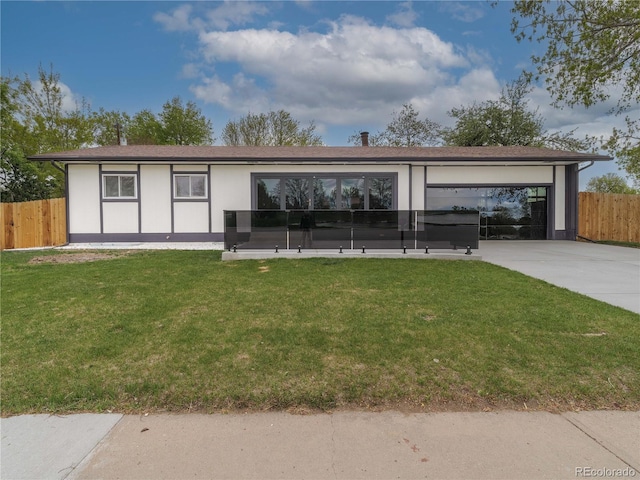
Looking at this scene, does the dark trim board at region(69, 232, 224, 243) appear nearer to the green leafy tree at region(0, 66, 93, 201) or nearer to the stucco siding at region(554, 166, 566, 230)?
the green leafy tree at region(0, 66, 93, 201)

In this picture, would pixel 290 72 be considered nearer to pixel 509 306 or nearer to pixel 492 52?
pixel 492 52

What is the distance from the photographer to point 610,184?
1489 inches

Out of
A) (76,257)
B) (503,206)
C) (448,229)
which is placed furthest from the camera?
(503,206)

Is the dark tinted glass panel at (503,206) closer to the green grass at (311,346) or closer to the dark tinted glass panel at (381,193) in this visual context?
the dark tinted glass panel at (381,193)

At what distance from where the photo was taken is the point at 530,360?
3230 millimetres

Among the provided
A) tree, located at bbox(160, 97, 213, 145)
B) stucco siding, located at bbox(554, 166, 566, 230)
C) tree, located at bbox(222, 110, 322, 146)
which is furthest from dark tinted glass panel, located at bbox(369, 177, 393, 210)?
tree, located at bbox(160, 97, 213, 145)

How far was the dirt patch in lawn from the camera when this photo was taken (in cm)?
863

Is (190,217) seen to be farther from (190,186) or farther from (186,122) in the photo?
(186,122)

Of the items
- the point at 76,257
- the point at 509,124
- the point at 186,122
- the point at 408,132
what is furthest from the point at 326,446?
the point at 186,122

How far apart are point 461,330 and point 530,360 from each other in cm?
77

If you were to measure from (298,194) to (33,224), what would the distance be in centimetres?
936

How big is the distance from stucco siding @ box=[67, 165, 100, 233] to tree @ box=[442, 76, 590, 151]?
2254 centimetres

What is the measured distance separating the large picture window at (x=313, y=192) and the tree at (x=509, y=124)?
15213mm

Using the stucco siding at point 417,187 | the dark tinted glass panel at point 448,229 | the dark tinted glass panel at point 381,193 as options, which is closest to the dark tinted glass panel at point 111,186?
the dark tinted glass panel at point 381,193
